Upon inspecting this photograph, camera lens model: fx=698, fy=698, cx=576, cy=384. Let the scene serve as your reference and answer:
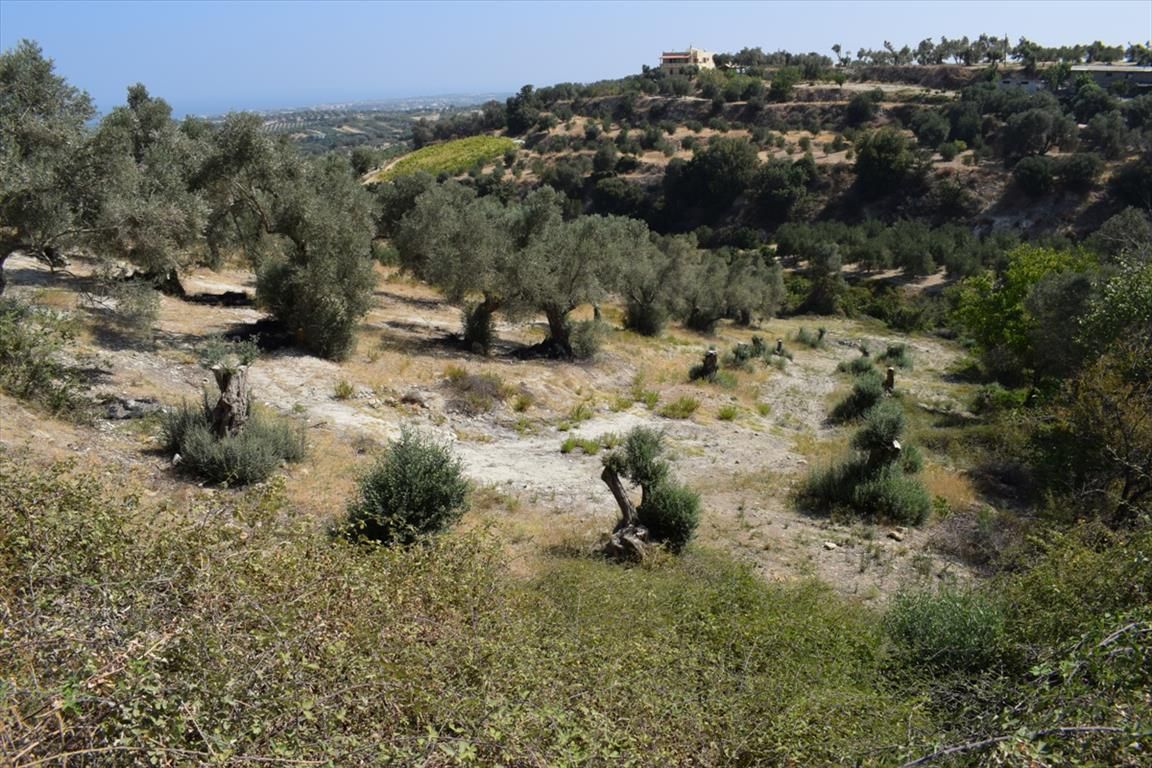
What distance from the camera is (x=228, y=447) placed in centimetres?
1023

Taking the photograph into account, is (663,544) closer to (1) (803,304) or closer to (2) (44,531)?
(2) (44,531)

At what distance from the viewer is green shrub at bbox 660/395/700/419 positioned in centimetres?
1971

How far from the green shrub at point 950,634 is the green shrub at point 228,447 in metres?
8.34

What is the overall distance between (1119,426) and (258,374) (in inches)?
672

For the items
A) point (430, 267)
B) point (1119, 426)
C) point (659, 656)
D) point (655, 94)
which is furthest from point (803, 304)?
point (655, 94)

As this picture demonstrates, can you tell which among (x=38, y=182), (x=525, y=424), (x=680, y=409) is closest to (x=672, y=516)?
(x=525, y=424)

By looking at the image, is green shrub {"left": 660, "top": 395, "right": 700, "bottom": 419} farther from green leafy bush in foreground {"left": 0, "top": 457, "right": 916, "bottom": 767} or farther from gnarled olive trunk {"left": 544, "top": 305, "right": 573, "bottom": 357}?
green leafy bush in foreground {"left": 0, "top": 457, "right": 916, "bottom": 767}

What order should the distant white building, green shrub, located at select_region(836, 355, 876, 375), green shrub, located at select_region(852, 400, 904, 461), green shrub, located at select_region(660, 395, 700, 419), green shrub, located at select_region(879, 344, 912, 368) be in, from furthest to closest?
the distant white building → green shrub, located at select_region(879, 344, 912, 368) → green shrub, located at select_region(836, 355, 876, 375) → green shrub, located at select_region(660, 395, 700, 419) → green shrub, located at select_region(852, 400, 904, 461)

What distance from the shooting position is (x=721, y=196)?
6756 cm

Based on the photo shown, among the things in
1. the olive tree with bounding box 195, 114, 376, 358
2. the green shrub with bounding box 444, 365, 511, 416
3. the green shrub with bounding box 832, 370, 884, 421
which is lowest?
the green shrub with bounding box 832, 370, 884, 421

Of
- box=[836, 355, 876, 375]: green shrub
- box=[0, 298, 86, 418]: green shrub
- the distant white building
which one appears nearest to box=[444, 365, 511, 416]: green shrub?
box=[0, 298, 86, 418]: green shrub

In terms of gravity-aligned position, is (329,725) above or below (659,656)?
above

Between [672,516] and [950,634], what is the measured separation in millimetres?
4103

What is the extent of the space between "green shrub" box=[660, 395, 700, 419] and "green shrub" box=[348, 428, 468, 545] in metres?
11.1
